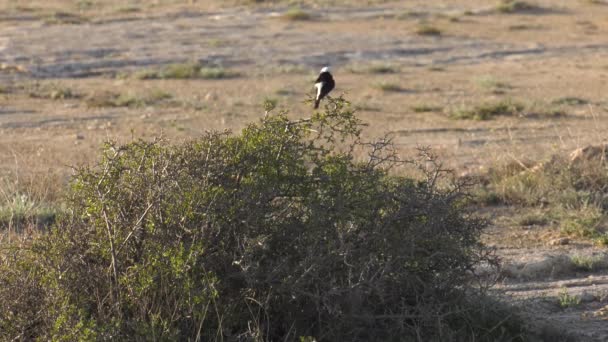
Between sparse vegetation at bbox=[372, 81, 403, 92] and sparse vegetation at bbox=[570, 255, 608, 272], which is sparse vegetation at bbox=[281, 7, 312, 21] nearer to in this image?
sparse vegetation at bbox=[372, 81, 403, 92]

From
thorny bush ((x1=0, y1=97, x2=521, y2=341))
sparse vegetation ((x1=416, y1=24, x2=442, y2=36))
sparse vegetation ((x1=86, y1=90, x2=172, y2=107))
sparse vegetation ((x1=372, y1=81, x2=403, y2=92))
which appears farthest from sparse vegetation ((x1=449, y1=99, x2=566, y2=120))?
sparse vegetation ((x1=416, y1=24, x2=442, y2=36))

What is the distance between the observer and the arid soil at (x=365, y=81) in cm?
870

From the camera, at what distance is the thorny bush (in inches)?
175

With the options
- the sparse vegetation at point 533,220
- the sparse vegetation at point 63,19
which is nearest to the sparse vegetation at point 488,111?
the sparse vegetation at point 533,220

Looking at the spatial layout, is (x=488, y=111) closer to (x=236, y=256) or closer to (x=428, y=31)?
(x=236, y=256)

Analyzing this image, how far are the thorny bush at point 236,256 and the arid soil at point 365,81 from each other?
125cm

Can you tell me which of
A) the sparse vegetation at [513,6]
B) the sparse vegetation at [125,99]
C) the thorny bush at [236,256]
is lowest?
the sparse vegetation at [513,6]

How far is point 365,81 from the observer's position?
795 inches

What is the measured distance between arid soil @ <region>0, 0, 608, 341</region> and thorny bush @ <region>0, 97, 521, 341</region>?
4.11 feet

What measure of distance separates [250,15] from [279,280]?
1130 inches

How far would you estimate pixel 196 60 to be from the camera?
23.4 m

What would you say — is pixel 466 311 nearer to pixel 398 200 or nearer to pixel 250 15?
pixel 398 200

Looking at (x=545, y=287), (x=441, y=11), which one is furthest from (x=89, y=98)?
(x=441, y=11)

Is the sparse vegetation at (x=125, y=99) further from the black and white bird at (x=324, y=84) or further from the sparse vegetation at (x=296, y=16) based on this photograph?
the sparse vegetation at (x=296, y=16)
